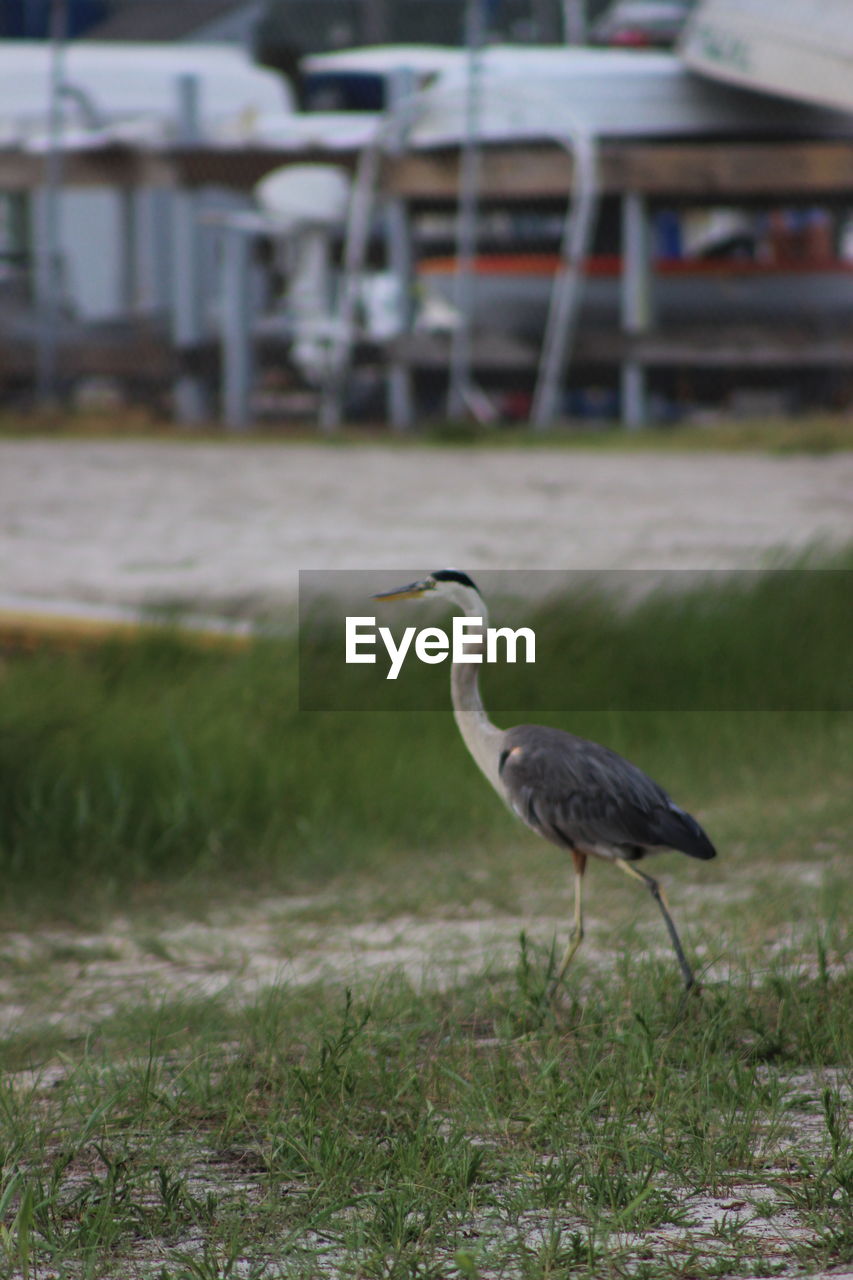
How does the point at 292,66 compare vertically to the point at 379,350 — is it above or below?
above

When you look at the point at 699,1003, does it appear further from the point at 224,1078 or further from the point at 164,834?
the point at 164,834

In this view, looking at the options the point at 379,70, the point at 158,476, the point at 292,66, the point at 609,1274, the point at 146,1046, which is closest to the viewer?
the point at 609,1274

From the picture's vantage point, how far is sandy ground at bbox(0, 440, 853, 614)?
832cm

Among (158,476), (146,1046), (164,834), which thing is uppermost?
(146,1046)

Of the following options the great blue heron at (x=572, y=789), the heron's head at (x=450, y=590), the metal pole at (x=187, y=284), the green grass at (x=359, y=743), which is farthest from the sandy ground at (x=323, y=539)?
the metal pole at (x=187, y=284)

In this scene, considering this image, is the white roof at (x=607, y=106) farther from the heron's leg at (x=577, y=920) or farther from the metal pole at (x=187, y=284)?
the heron's leg at (x=577, y=920)

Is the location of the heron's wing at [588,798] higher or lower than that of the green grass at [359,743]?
higher

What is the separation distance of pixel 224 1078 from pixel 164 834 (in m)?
2.14

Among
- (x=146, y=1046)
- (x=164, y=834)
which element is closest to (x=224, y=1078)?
(x=146, y=1046)

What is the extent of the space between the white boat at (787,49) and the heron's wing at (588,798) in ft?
41.8

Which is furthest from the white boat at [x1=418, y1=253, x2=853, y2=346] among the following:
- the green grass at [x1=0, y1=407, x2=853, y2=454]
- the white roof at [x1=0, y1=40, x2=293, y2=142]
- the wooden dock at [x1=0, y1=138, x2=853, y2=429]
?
the white roof at [x1=0, y1=40, x2=293, y2=142]

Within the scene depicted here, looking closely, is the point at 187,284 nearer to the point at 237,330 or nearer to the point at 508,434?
the point at 237,330

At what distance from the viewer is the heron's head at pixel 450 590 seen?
2902 mm

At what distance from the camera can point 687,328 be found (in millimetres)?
16453
